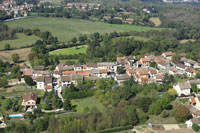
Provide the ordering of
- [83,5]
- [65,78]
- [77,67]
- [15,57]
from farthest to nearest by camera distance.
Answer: [83,5], [15,57], [77,67], [65,78]

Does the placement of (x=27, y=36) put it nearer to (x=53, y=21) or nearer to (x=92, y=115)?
(x=53, y=21)

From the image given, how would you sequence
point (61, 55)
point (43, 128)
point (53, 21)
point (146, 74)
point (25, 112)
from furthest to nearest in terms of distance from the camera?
1. point (53, 21)
2. point (61, 55)
3. point (146, 74)
4. point (25, 112)
5. point (43, 128)

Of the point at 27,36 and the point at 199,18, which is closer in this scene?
the point at 27,36

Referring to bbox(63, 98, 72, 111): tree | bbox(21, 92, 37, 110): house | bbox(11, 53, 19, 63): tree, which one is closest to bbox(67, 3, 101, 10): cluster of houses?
bbox(11, 53, 19, 63): tree

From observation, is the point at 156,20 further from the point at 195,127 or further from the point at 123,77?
the point at 195,127

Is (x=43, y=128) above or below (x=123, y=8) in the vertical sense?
below

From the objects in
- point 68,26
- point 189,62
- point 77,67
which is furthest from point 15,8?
point 189,62

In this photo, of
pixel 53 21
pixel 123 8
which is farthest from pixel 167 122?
pixel 123 8
